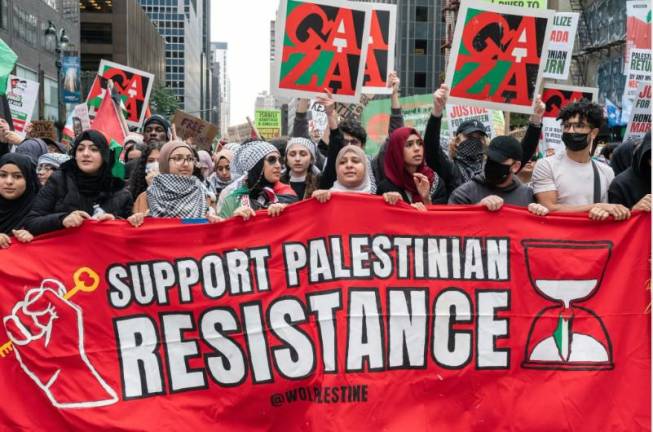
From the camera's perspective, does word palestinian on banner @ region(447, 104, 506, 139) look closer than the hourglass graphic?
No

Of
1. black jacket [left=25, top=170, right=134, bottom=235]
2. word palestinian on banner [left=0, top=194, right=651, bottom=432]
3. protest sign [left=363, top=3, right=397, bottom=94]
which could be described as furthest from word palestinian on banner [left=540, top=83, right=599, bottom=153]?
black jacket [left=25, top=170, right=134, bottom=235]

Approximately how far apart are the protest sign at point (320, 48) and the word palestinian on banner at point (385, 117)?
7432 mm

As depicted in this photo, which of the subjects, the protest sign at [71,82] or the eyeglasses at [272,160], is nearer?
the eyeglasses at [272,160]

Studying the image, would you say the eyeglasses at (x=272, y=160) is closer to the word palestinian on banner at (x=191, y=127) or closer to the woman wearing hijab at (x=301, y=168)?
the woman wearing hijab at (x=301, y=168)

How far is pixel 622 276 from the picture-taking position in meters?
4.70

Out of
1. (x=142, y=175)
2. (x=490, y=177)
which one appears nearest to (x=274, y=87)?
(x=142, y=175)

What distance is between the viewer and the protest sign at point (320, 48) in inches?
257

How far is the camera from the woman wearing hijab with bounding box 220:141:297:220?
5.59m

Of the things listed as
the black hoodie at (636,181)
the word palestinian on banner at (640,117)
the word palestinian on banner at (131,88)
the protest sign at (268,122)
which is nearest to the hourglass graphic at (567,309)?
the black hoodie at (636,181)

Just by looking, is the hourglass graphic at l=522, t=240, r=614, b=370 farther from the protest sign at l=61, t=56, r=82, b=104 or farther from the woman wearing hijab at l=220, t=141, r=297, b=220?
the protest sign at l=61, t=56, r=82, b=104

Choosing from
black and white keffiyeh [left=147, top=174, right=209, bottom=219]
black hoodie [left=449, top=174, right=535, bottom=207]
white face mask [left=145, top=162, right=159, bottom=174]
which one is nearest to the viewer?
black hoodie [left=449, top=174, right=535, bottom=207]

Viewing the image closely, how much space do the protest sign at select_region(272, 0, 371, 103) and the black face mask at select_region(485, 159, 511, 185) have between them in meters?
1.84

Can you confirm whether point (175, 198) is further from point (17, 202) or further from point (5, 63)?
point (5, 63)

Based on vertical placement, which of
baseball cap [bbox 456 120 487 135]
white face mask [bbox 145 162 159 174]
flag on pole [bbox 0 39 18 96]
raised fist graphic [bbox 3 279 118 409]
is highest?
flag on pole [bbox 0 39 18 96]
